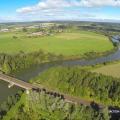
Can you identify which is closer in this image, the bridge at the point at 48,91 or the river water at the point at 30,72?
the bridge at the point at 48,91

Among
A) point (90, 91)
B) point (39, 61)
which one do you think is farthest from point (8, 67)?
point (90, 91)

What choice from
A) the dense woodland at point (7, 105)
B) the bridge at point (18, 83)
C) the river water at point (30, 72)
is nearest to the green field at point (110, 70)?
the river water at point (30, 72)

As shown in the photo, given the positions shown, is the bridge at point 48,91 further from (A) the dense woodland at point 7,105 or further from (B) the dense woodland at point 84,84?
(A) the dense woodland at point 7,105

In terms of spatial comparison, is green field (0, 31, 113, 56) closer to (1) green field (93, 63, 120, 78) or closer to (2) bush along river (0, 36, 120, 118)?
(2) bush along river (0, 36, 120, 118)

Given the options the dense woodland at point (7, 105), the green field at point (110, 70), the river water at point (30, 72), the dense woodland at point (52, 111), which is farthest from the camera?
the green field at point (110, 70)

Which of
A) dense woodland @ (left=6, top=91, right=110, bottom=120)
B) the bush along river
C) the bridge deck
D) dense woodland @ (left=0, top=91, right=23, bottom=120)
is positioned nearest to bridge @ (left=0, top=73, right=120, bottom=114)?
the bridge deck

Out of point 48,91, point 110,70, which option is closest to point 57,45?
point 110,70

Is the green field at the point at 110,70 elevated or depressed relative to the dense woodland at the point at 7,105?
depressed
